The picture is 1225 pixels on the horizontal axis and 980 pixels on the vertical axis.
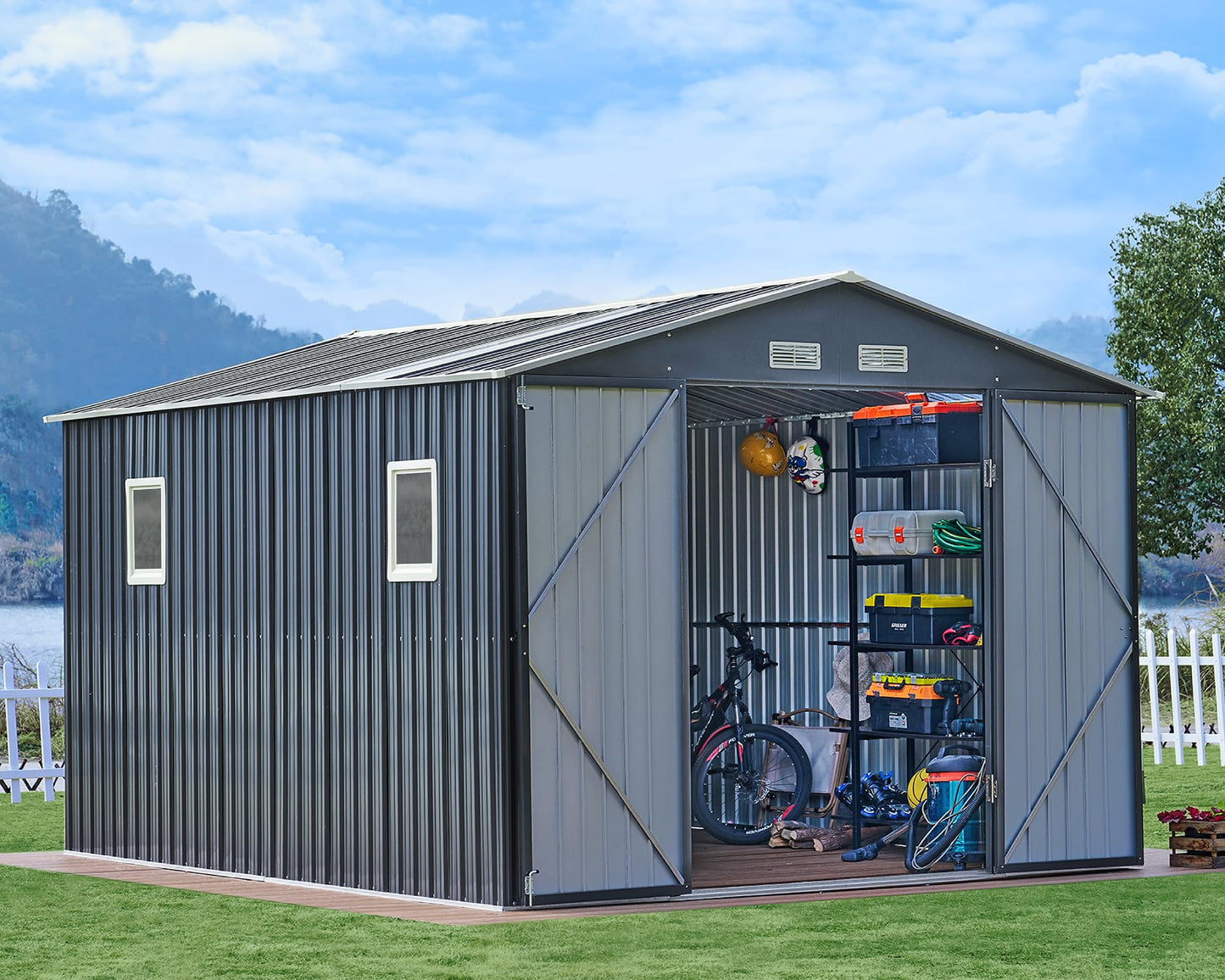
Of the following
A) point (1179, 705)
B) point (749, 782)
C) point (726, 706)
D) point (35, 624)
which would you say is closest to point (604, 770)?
point (749, 782)

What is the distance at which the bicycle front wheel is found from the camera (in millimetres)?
11078

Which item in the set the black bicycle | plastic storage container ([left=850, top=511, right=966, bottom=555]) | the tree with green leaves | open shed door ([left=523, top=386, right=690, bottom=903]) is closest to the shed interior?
the black bicycle

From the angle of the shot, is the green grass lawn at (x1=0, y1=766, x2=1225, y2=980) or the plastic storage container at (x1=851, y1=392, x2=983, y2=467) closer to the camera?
the green grass lawn at (x1=0, y1=766, x2=1225, y2=980)

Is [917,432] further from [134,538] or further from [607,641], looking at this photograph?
[134,538]

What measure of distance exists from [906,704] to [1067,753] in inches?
35.0

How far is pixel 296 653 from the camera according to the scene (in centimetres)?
990

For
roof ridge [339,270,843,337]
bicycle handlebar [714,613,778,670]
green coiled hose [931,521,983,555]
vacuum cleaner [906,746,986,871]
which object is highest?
roof ridge [339,270,843,337]

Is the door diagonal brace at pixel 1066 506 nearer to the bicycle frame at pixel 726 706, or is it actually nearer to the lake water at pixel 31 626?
the bicycle frame at pixel 726 706

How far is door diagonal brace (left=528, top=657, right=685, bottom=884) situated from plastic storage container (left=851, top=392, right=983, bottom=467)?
9.09ft

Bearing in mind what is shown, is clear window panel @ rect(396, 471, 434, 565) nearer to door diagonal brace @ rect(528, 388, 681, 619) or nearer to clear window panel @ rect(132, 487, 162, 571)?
door diagonal brace @ rect(528, 388, 681, 619)

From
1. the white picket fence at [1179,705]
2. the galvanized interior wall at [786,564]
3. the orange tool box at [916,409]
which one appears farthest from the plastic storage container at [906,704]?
the white picket fence at [1179,705]

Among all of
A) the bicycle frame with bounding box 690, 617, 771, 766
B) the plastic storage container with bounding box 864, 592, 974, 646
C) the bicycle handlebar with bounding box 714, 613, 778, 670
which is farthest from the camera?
the bicycle handlebar with bounding box 714, 613, 778, 670

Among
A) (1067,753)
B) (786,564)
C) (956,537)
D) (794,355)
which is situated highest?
(794,355)

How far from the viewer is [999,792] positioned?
395 inches
